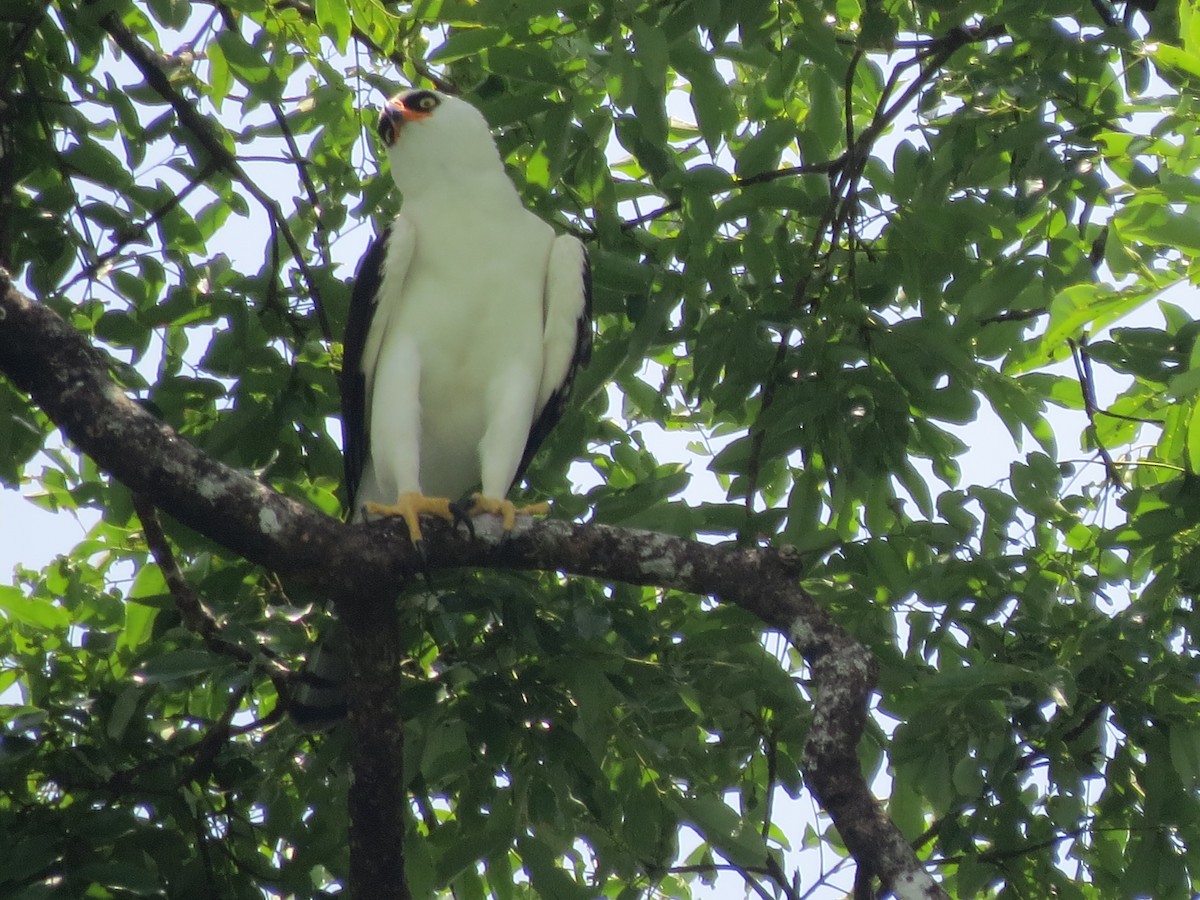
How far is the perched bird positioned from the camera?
12.8 feet

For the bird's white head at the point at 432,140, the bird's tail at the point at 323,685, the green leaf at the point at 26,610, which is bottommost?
the bird's tail at the point at 323,685

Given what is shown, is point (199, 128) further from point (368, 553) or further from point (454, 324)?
point (368, 553)

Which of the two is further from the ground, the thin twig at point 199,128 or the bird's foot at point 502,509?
the thin twig at point 199,128

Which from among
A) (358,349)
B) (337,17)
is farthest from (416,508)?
(337,17)

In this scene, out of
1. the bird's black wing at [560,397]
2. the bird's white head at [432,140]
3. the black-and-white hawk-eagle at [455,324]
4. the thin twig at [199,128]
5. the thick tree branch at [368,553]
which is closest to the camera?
the thick tree branch at [368,553]

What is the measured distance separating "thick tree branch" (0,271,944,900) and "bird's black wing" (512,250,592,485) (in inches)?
46.9

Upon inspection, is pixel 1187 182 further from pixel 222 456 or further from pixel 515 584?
pixel 222 456

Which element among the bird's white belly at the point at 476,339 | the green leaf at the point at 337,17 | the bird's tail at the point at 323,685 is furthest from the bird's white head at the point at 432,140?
the bird's tail at the point at 323,685

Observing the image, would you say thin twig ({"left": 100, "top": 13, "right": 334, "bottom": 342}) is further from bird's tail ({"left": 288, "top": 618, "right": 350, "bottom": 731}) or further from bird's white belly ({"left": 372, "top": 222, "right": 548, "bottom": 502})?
bird's tail ({"left": 288, "top": 618, "right": 350, "bottom": 731})

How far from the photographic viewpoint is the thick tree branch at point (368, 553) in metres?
2.52

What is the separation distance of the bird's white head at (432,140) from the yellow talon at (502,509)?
1250mm

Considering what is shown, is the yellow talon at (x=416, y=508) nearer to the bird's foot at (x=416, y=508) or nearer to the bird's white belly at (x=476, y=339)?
the bird's foot at (x=416, y=508)

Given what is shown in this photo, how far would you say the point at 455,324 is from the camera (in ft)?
13.1

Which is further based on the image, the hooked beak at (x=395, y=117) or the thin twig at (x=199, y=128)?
the hooked beak at (x=395, y=117)
